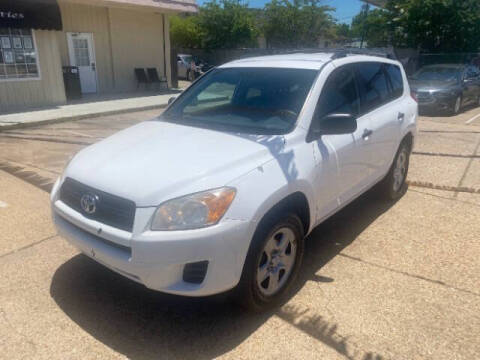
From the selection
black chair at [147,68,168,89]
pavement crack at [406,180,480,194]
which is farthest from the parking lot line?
black chair at [147,68,168,89]

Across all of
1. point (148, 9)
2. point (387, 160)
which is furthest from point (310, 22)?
point (387, 160)

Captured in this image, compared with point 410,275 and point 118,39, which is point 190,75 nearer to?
point 118,39

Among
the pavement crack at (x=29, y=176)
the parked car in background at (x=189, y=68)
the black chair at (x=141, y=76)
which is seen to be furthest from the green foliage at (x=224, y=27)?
the pavement crack at (x=29, y=176)

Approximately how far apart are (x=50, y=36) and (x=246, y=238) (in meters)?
12.3

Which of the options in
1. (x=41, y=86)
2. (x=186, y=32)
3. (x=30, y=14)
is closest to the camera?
(x=30, y=14)

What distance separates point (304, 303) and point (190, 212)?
4.12ft

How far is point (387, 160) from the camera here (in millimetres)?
4547

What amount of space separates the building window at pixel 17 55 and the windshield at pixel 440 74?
12212 millimetres

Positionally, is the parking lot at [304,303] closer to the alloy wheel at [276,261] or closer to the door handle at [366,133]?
the alloy wheel at [276,261]

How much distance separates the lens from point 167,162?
2783 mm

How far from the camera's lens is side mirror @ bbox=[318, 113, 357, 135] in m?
3.14

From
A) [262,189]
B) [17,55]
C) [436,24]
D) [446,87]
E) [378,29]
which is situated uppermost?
[436,24]

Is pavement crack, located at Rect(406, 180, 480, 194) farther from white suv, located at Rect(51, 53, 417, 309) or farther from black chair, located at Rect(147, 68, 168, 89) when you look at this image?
black chair, located at Rect(147, 68, 168, 89)

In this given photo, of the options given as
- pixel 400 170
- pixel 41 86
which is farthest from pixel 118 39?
pixel 400 170
